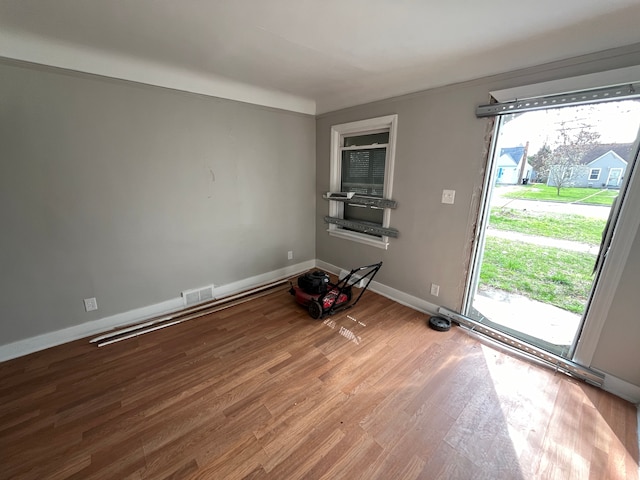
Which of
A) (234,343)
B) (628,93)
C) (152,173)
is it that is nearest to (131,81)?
(152,173)

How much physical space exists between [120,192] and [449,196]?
3056 millimetres

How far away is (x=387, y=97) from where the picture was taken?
2.69m

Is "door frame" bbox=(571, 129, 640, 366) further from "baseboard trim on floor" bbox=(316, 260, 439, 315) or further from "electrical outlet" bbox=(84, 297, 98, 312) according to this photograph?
"electrical outlet" bbox=(84, 297, 98, 312)

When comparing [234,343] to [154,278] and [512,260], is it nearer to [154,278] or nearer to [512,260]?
[154,278]

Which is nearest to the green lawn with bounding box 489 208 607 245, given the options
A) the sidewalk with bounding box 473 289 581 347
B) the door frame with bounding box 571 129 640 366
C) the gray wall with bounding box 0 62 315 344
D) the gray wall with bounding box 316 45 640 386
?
the door frame with bounding box 571 129 640 366

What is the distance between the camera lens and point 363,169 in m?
3.24

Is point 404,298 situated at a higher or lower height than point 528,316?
lower

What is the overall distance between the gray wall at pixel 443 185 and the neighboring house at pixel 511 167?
158 mm

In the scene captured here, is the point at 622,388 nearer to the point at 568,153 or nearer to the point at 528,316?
the point at 528,316

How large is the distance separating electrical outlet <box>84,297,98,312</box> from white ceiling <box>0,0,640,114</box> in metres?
1.91

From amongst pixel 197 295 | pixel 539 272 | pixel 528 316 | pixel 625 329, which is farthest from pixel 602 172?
pixel 197 295

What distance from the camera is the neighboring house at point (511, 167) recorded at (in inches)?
81.7

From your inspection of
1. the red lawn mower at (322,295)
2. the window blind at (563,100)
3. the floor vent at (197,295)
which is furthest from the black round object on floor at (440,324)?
the floor vent at (197,295)

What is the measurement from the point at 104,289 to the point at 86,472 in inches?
60.4
